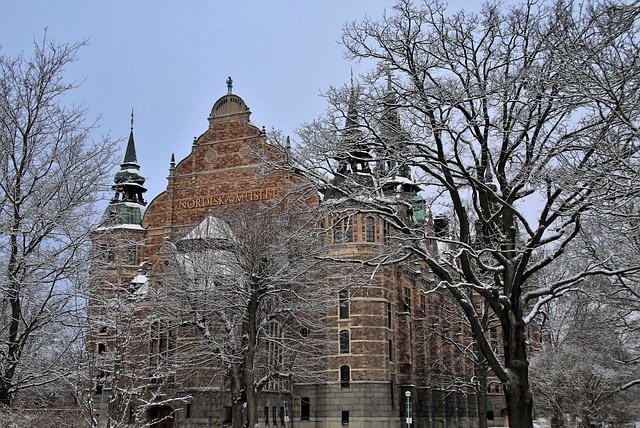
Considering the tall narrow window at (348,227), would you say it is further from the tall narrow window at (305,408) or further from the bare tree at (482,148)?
the tall narrow window at (305,408)

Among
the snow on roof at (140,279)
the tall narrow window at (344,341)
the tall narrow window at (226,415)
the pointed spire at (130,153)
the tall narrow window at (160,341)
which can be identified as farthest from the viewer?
the pointed spire at (130,153)

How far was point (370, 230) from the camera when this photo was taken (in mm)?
43125

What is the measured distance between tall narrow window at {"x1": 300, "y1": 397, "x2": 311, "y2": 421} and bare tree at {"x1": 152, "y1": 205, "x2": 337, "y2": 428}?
302 inches

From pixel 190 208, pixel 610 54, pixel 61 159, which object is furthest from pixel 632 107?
pixel 190 208

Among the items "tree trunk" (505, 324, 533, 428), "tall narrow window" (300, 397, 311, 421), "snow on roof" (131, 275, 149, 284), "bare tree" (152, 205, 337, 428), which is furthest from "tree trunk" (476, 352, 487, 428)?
"snow on roof" (131, 275, 149, 284)

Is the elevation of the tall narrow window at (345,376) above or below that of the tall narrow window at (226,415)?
above

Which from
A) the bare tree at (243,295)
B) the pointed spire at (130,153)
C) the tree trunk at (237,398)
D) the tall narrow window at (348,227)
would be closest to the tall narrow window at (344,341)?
the tall narrow window at (348,227)

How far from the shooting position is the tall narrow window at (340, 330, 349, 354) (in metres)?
41.9

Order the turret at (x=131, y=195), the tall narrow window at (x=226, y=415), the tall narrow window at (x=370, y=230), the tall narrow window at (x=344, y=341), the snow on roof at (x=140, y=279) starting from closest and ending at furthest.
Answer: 1. the tall narrow window at (x=226, y=415)
2. the tall narrow window at (x=344, y=341)
3. the tall narrow window at (x=370, y=230)
4. the snow on roof at (x=140, y=279)
5. the turret at (x=131, y=195)

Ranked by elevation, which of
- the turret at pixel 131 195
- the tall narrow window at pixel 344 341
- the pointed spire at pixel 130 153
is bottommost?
the tall narrow window at pixel 344 341

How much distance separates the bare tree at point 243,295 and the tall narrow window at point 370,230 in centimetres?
774

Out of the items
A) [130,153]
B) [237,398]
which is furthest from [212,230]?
[130,153]

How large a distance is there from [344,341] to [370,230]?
6897mm

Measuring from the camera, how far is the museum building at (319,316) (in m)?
38.8
